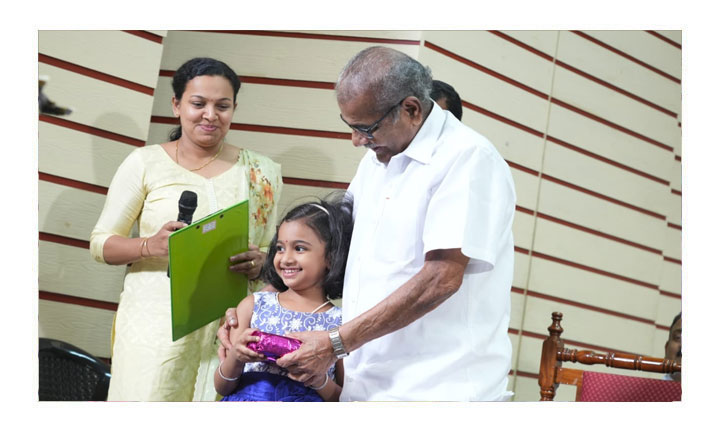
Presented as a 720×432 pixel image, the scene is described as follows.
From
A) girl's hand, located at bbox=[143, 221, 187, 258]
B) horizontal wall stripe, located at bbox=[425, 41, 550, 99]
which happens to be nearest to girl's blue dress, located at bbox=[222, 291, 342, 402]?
girl's hand, located at bbox=[143, 221, 187, 258]

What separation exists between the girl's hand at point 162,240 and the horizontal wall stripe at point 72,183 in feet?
1.94

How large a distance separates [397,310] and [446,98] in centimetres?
121

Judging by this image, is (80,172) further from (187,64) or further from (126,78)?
(187,64)

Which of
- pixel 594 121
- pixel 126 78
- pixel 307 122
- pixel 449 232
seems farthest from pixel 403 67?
pixel 594 121

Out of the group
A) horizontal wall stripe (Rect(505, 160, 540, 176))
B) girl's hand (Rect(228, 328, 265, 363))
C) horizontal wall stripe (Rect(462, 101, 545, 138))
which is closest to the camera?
girl's hand (Rect(228, 328, 265, 363))

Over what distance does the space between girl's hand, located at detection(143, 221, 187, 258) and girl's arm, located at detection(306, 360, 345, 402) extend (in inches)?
25.5

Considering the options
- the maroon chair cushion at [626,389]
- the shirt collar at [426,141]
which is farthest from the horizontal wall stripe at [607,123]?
the shirt collar at [426,141]

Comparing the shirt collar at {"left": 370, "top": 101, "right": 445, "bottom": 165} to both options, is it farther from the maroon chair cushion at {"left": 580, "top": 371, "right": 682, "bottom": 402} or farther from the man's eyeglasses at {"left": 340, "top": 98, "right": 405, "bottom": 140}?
the maroon chair cushion at {"left": 580, "top": 371, "right": 682, "bottom": 402}

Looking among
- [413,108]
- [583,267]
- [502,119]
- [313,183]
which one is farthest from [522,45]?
[413,108]

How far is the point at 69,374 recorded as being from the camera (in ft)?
8.36

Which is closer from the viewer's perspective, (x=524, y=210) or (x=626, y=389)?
(x=626, y=389)

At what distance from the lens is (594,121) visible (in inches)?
139

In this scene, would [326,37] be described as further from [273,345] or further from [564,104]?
[273,345]

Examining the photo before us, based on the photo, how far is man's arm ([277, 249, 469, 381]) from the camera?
182cm
